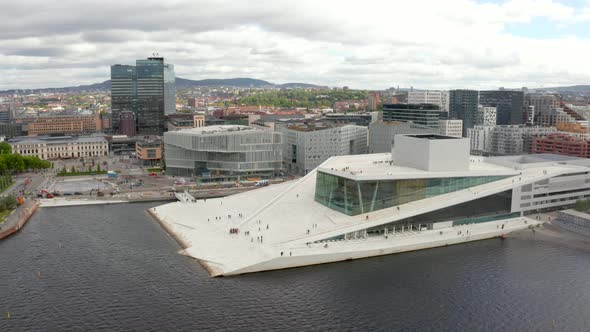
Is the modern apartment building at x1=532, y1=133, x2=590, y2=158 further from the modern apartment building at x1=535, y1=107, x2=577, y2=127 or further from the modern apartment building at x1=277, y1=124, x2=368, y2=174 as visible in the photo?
the modern apartment building at x1=535, y1=107, x2=577, y2=127

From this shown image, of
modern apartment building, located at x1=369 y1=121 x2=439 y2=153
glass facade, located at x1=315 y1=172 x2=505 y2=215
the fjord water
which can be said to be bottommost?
the fjord water

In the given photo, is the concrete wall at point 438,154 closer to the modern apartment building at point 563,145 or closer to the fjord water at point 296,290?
the fjord water at point 296,290

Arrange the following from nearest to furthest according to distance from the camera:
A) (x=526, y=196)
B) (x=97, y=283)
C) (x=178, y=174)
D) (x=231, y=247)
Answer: (x=97, y=283) < (x=231, y=247) < (x=526, y=196) < (x=178, y=174)

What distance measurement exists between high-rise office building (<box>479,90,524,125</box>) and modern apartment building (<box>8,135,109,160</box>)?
353 feet

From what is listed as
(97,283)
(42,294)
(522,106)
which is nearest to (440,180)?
(97,283)

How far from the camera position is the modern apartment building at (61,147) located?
111 meters

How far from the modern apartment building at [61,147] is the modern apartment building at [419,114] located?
62553 millimetres

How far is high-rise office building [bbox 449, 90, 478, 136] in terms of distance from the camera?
146 m

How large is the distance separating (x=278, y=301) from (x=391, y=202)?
20.4m

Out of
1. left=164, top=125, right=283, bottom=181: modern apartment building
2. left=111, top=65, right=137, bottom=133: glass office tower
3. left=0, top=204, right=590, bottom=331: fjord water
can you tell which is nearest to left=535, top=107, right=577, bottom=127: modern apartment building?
left=164, top=125, right=283, bottom=181: modern apartment building

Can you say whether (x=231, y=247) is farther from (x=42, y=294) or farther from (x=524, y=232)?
(x=524, y=232)

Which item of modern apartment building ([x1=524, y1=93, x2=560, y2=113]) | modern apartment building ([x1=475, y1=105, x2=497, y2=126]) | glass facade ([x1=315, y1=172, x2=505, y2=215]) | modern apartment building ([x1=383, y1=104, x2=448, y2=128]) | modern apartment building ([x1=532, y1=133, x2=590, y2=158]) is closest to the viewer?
glass facade ([x1=315, y1=172, x2=505, y2=215])

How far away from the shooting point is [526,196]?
5853 cm

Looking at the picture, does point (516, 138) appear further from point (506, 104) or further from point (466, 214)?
point (466, 214)
